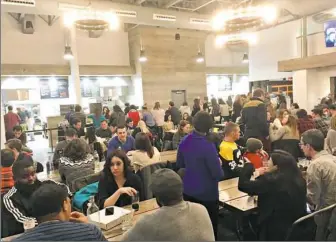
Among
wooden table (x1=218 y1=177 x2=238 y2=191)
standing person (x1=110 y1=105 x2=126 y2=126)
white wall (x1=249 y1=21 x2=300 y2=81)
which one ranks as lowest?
wooden table (x1=218 y1=177 x2=238 y2=191)

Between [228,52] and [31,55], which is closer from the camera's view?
[31,55]

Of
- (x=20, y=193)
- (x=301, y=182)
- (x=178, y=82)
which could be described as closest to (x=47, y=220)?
(x=20, y=193)

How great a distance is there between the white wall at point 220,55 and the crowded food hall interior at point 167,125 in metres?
0.09

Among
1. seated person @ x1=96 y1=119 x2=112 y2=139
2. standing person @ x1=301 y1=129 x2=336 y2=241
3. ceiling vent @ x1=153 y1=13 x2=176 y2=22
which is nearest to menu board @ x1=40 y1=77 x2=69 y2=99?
ceiling vent @ x1=153 y1=13 x2=176 y2=22

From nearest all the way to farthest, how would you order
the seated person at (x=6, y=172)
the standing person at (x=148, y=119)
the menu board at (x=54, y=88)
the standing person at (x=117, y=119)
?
the seated person at (x=6, y=172) < the standing person at (x=117, y=119) < the standing person at (x=148, y=119) < the menu board at (x=54, y=88)

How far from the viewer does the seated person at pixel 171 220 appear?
1.65 metres

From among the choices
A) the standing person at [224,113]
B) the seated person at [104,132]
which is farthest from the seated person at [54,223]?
the standing person at [224,113]

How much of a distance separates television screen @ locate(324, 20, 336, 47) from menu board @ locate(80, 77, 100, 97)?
28.9 ft

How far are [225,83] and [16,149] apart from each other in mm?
14047

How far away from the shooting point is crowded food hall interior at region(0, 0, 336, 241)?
2.33m

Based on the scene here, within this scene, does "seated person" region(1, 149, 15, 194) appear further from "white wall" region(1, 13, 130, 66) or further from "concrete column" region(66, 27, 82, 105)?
"concrete column" region(66, 27, 82, 105)

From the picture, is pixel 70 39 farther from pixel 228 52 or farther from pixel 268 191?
pixel 268 191

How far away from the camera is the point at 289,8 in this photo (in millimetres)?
8555

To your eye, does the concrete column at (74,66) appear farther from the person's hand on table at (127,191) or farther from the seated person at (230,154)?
the person's hand on table at (127,191)
